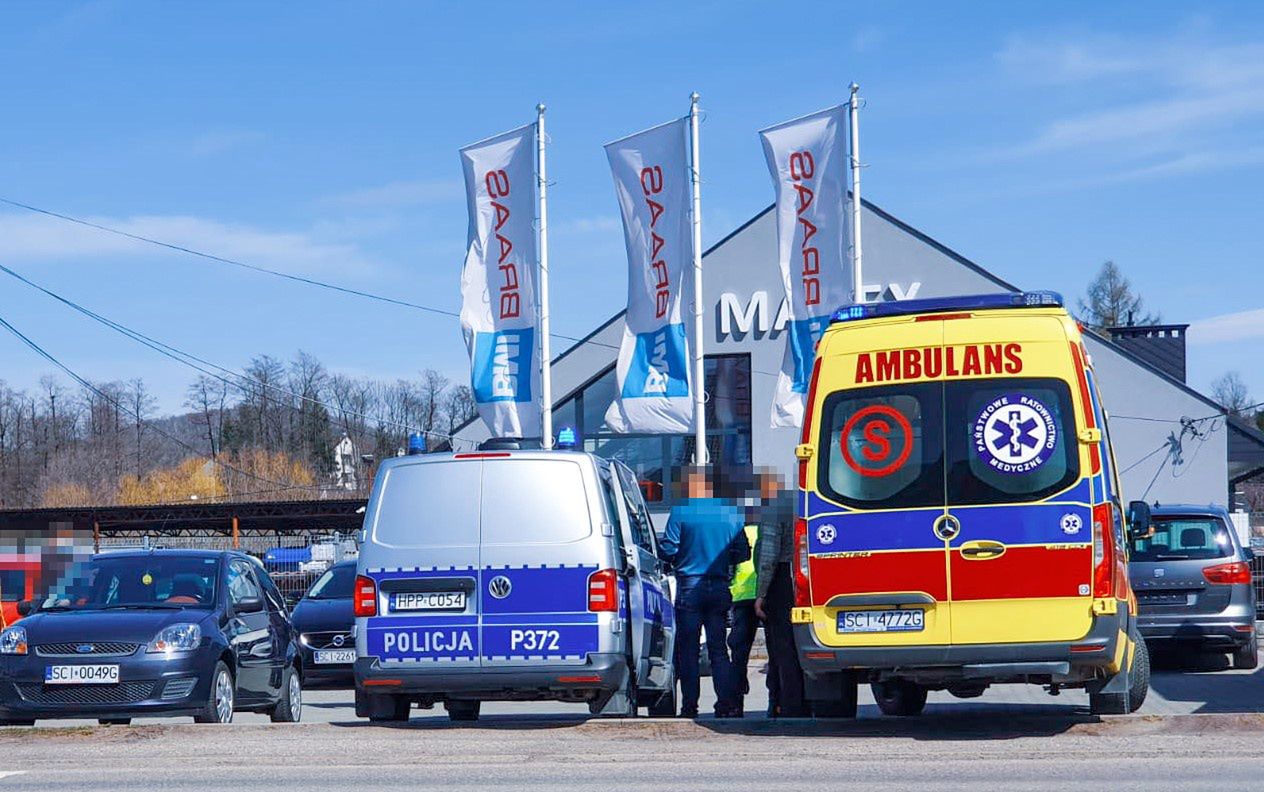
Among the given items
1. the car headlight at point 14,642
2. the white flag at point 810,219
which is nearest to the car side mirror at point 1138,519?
the car headlight at point 14,642

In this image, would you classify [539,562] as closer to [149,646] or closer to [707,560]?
[707,560]

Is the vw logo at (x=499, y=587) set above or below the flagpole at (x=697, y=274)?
below

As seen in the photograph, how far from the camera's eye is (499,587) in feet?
35.8

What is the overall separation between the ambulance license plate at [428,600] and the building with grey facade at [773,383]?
2477cm

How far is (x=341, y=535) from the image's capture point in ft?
208

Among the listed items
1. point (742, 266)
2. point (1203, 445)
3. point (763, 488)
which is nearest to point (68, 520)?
point (742, 266)

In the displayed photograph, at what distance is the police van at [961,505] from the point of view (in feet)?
31.7

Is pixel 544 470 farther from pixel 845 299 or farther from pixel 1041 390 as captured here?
pixel 845 299

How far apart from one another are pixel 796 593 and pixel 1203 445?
30.0 meters

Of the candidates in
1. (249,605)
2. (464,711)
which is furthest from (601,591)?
(249,605)

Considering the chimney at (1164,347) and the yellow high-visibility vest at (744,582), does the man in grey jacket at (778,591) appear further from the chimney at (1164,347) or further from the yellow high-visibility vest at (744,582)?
the chimney at (1164,347)

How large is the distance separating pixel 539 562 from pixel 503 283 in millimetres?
15501

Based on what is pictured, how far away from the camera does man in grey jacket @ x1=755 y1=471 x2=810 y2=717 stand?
38.4 ft

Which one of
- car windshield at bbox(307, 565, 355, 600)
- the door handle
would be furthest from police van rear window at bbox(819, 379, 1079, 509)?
car windshield at bbox(307, 565, 355, 600)
